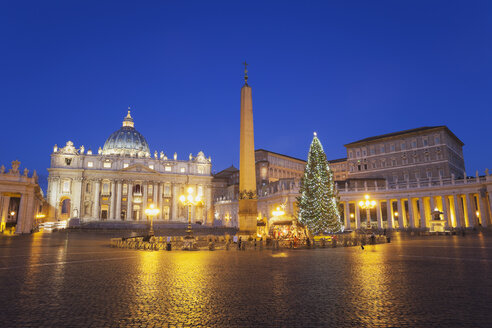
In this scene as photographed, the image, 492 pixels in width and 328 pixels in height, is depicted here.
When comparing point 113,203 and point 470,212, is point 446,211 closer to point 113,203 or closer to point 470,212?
point 470,212

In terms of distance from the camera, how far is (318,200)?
32.6 meters

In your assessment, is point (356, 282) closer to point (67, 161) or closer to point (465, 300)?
point (465, 300)

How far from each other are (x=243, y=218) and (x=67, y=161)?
2717 inches

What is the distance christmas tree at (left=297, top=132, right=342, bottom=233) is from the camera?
3244cm

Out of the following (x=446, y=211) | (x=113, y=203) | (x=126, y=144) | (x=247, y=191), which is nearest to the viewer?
(x=247, y=191)

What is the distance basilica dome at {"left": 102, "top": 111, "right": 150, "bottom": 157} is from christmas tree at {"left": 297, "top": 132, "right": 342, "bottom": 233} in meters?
65.1

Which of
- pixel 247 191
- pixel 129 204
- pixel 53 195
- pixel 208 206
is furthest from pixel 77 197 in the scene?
pixel 247 191

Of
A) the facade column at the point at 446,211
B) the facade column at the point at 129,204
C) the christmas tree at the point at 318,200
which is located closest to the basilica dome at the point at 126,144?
the facade column at the point at 129,204

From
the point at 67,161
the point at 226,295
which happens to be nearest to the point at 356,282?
the point at 226,295

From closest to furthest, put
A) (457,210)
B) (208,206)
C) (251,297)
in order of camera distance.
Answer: (251,297), (457,210), (208,206)

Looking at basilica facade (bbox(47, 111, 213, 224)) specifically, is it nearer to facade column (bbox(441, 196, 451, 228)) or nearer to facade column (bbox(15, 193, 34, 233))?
facade column (bbox(15, 193, 34, 233))

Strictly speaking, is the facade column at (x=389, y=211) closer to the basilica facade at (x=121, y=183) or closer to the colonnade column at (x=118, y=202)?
the basilica facade at (x=121, y=183)

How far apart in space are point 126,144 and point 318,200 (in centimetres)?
7224

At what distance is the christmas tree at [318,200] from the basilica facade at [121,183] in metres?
43.9
